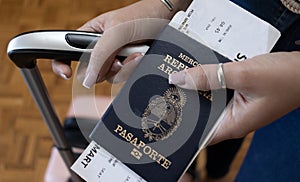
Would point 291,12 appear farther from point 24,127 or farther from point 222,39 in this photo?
point 24,127

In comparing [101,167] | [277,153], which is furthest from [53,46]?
[277,153]

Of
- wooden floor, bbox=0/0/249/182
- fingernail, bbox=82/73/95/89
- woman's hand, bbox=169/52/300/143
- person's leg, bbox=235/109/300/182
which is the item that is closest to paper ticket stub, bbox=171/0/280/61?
woman's hand, bbox=169/52/300/143

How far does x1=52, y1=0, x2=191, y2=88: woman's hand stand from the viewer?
0.56m

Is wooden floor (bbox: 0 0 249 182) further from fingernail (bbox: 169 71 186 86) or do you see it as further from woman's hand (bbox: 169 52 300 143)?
fingernail (bbox: 169 71 186 86)

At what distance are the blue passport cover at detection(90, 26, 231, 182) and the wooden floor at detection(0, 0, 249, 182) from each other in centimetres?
77

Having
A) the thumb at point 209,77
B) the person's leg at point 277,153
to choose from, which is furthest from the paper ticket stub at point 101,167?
the person's leg at point 277,153

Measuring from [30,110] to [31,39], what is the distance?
80cm

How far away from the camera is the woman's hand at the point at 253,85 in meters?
0.50

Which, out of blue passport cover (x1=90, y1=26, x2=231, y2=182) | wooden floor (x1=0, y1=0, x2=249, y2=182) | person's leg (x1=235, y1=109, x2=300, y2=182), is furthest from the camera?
wooden floor (x1=0, y1=0, x2=249, y2=182)

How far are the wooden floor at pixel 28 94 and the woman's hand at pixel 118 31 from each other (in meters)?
0.68

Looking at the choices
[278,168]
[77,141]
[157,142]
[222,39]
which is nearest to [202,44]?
[222,39]

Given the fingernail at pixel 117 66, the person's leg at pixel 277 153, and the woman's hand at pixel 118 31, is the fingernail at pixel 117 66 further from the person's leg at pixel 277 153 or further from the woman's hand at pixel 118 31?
the person's leg at pixel 277 153

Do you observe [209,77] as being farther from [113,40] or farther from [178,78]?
[113,40]

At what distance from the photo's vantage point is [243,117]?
0.58 meters
